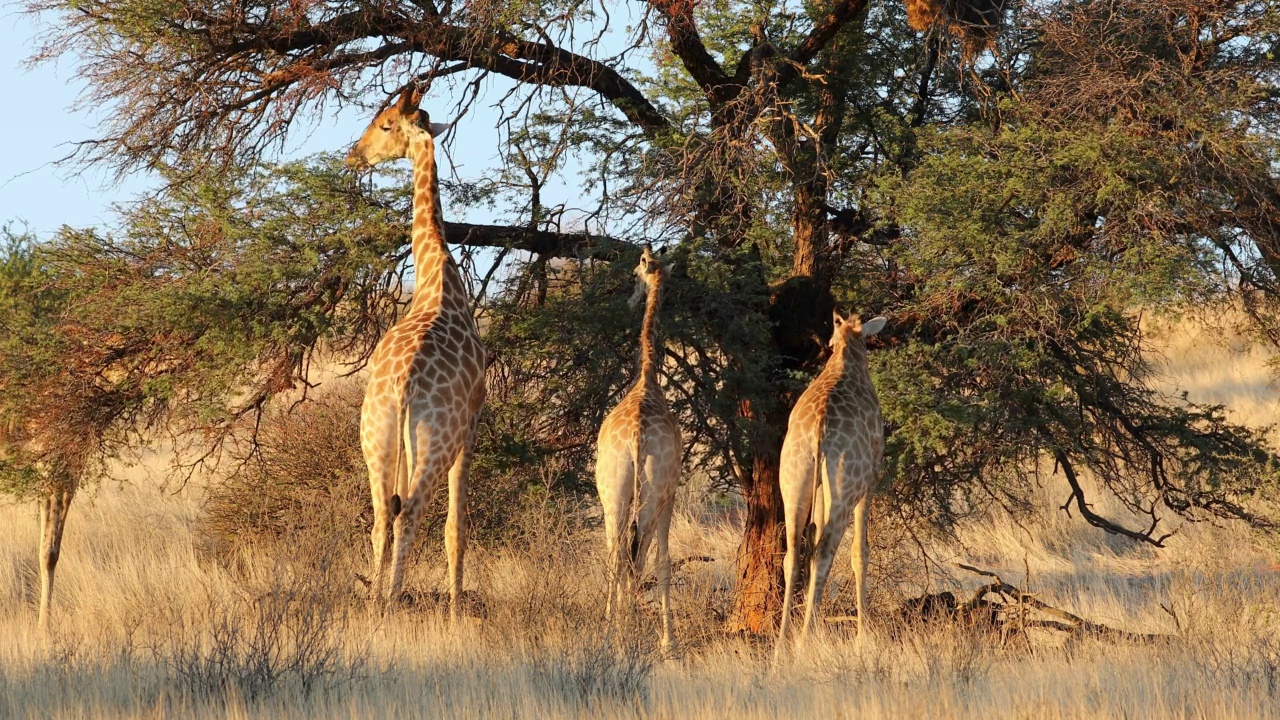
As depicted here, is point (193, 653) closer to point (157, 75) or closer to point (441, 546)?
point (157, 75)

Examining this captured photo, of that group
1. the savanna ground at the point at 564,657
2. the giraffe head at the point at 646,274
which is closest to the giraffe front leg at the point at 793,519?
the savanna ground at the point at 564,657

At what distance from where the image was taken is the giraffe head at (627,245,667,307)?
9.13m

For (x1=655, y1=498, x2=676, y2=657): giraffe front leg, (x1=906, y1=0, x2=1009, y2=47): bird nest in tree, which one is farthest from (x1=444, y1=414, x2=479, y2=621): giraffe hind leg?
(x1=906, y1=0, x2=1009, y2=47): bird nest in tree

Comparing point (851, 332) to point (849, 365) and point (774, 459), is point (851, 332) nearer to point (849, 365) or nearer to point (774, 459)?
point (849, 365)

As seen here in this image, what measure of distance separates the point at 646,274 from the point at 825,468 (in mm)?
1807

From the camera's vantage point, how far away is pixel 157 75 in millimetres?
9914

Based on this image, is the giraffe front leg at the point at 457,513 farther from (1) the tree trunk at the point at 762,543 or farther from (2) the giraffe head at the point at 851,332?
(2) the giraffe head at the point at 851,332

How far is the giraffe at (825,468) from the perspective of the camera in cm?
859

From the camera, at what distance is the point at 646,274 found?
917 centimetres

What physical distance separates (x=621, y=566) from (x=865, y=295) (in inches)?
140

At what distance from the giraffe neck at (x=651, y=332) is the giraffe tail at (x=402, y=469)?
5.31 feet

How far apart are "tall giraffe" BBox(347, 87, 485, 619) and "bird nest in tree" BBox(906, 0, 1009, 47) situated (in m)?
3.84

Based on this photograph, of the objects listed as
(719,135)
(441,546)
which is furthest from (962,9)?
(441,546)

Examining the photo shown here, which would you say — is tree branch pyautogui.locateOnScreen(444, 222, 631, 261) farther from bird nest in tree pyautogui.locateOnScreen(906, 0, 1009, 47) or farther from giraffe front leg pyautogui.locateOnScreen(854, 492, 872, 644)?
bird nest in tree pyautogui.locateOnScreen(906, 0, 1009, 47)
